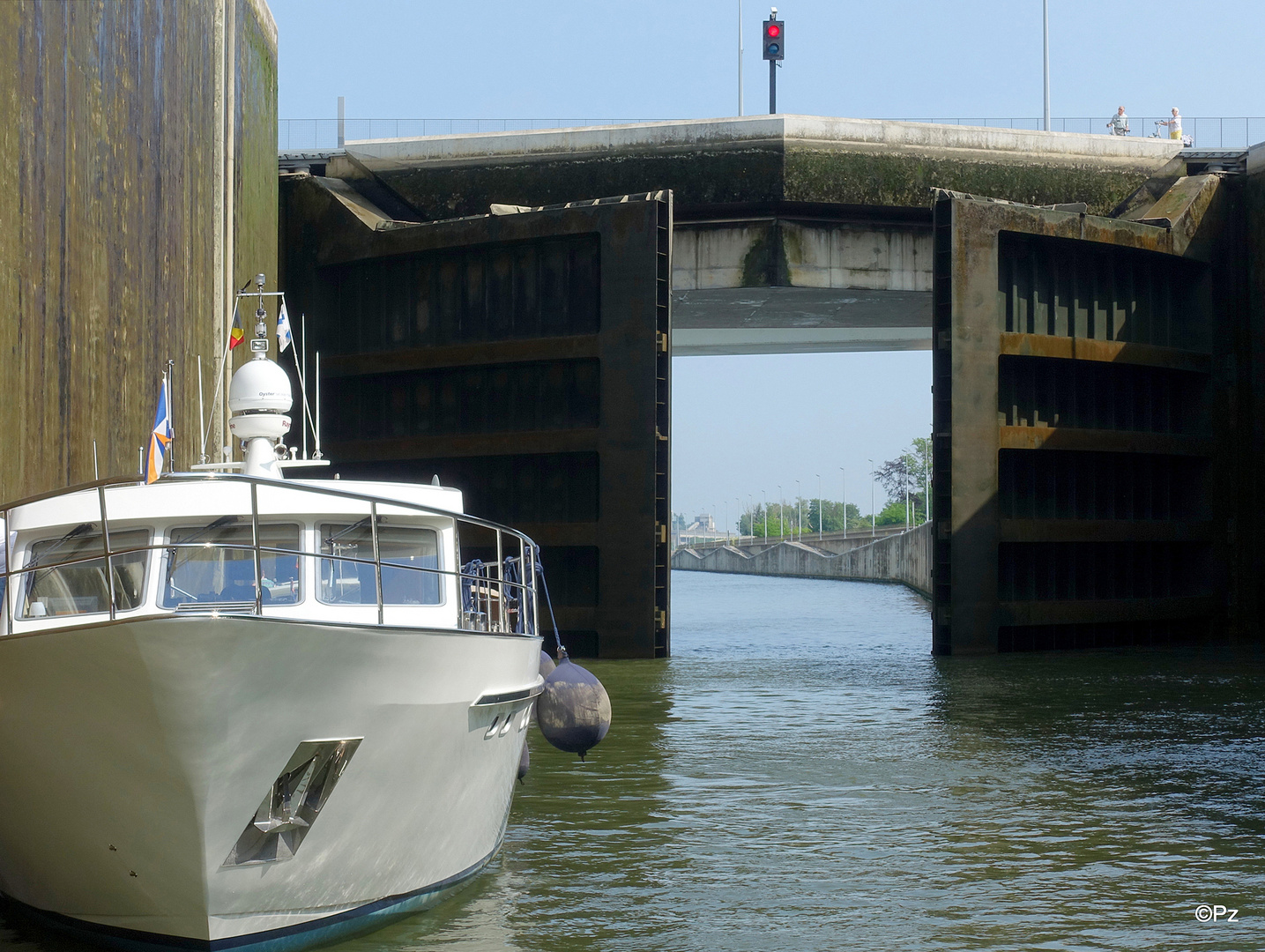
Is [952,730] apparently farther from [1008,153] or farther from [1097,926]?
[1008,153]

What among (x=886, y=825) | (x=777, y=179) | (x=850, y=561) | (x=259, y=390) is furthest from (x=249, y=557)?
(x=850, y=561)

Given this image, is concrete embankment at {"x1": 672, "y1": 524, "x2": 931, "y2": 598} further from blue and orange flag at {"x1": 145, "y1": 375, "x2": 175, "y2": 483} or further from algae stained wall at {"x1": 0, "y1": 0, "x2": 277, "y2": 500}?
blue and orange flag at {"x1": 145, "y1": 375, "x2": 175, "y2": 483}

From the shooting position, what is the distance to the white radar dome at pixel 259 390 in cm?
1114

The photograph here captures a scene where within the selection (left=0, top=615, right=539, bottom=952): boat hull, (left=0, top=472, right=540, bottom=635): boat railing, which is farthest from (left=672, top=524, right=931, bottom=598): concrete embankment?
(left=0, top=615, right=539, bottom=952): boat hull

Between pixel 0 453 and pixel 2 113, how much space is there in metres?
3.75

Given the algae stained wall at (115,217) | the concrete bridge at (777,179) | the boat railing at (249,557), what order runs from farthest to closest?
the concrete bridge at (777,179) < the algae stained wall at (115,217) < the boat railing at (249,557)

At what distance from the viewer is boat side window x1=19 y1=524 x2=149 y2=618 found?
9.19 m

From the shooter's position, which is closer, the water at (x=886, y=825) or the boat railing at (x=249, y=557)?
the boat railing at (x=249, y=557)

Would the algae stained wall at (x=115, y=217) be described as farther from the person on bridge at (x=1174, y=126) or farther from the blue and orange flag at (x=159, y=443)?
the person on bridge at (x=1174, y=126)

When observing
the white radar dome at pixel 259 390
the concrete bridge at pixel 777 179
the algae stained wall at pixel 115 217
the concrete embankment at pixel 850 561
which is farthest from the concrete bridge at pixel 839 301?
the concrete embankment at pixel 850 561

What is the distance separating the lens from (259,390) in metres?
11.2

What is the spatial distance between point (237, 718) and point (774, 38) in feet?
106

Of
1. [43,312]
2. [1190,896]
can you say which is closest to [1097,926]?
[1190,896]

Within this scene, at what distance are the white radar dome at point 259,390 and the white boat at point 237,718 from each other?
154 cm
